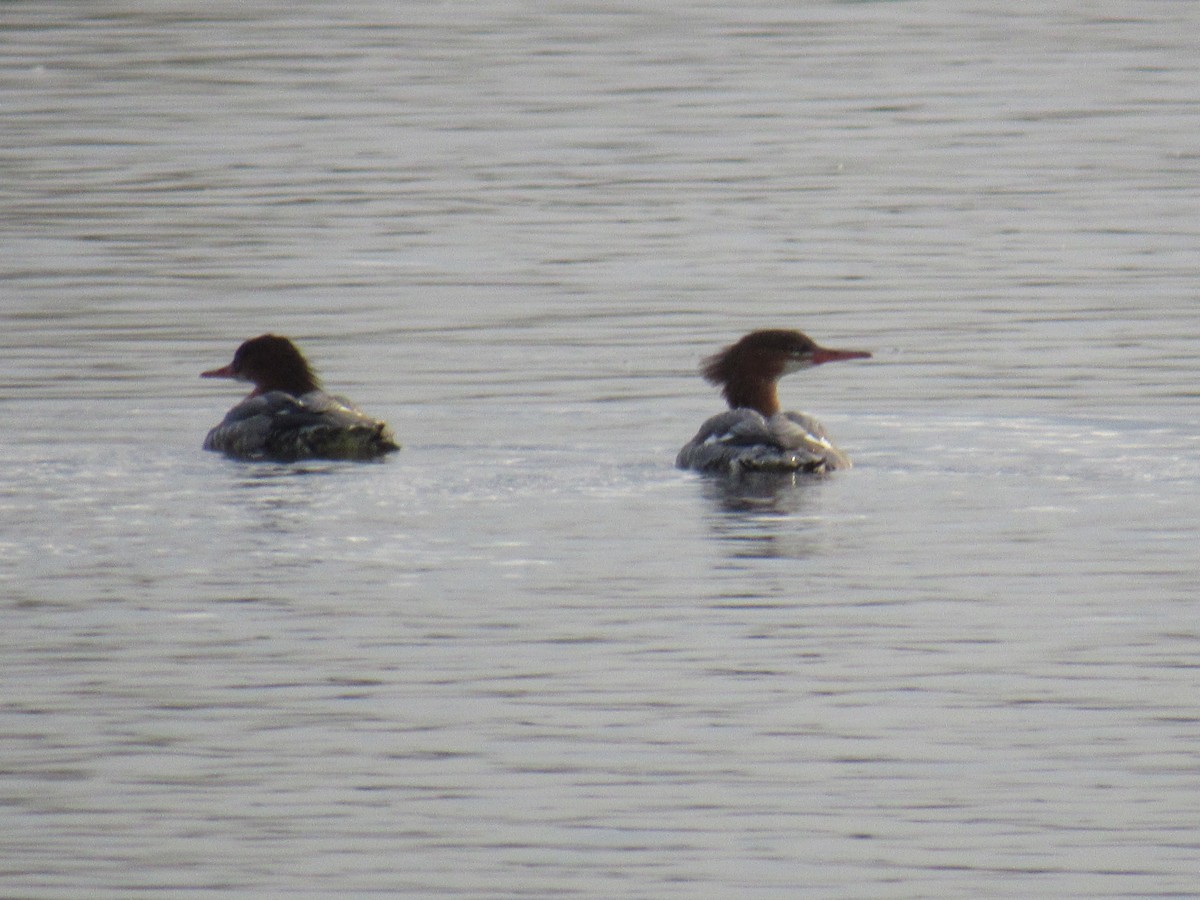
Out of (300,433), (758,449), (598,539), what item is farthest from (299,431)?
(598,539)

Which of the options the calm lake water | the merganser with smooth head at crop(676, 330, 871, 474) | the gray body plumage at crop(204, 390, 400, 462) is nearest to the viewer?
the calm lake water

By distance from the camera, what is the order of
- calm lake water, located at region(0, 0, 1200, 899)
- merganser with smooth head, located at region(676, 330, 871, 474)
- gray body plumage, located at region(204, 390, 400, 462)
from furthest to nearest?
1. gray body plumage, located at region(204, 390, 400, 462)
2. merganser with smooth head, located at region(676, 330, 871, 474)
3. calm lake water, located at region(0, 0, 1200, 899)

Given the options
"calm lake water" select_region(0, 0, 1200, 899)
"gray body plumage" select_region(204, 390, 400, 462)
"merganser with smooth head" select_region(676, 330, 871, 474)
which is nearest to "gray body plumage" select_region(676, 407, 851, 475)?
"merganser with smooth head" select_region(676, 330, 871, 474)

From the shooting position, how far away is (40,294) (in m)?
21.9

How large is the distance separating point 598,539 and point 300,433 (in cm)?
325

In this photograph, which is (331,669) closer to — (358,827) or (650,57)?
(358,827)

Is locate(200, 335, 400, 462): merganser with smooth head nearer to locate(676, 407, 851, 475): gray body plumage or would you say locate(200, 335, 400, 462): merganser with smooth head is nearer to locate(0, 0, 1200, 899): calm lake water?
locate(0, 0, 1200, 899): calm lake water

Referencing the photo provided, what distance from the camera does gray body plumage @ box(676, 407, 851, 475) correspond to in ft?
48.0

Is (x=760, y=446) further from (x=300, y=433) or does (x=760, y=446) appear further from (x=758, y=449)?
(x=300, y=433)

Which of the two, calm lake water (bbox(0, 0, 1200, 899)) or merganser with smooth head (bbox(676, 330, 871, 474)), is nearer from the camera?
calm lake water (bbox(0, 0, 1200, 899))

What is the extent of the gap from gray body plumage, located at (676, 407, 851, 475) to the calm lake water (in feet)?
0.83

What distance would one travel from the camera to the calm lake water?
8.45 meters

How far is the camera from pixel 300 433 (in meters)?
15.4

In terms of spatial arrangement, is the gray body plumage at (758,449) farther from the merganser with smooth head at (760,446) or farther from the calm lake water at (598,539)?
the calm lake water at (598,539)
